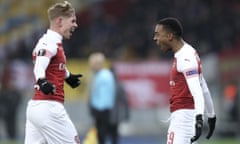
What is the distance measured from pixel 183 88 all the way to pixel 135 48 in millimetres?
20464

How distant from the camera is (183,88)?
10.9 metres

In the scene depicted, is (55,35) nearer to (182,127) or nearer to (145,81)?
(182,127)

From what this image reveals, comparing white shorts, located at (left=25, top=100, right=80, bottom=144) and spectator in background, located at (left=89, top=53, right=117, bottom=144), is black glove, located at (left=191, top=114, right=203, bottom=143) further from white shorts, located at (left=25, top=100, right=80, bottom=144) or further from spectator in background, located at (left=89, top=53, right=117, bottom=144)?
spectator in background, located at (left=89, top=53, right=117, bottom=144)

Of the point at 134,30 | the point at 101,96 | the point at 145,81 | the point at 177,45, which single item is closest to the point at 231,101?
the point at 145,81

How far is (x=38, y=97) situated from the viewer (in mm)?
11117

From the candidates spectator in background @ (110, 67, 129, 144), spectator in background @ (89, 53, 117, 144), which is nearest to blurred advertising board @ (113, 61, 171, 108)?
spectator in background @ (110, 67, 129, 144)

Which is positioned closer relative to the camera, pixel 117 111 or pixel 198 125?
pixel 198 125

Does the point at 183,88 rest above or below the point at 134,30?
below

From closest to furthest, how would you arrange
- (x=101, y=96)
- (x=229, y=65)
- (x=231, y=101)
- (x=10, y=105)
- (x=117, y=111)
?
(x=101, y=96), (x=117, y=111), (x=10, y=105), (x=231, y=101), (x=229, y=65)

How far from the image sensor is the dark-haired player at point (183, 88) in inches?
419

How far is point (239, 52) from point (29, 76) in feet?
23.7

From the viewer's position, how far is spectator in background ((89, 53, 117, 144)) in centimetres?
1778

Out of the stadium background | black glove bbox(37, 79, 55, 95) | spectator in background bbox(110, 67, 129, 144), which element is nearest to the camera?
black glove bbox(37, 79, 55, 95)

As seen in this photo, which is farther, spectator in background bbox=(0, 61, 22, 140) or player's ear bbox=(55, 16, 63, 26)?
spectator in background bbox=(0, 61, 22, 140)
